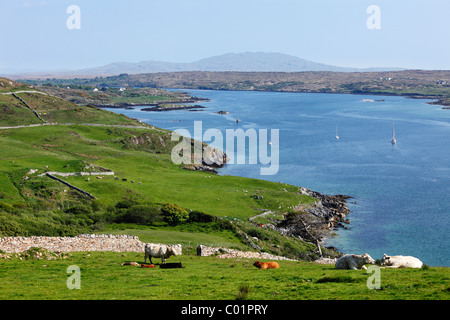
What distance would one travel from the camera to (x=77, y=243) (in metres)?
31.5

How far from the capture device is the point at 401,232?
63656mm

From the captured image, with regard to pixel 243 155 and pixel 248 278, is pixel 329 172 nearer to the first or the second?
pixel 243 155

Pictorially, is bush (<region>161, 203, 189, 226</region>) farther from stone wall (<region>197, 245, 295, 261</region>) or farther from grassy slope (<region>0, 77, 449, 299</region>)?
stone wall (<region>197, 245, 295, 261</region>)

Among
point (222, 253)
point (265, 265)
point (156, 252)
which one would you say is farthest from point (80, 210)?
point (265, 265)

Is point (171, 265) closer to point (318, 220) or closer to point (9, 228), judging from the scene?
point (9, 228)

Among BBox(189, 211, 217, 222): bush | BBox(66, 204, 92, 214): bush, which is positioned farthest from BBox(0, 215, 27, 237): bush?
BBox(189, 211, 217, 222): bush

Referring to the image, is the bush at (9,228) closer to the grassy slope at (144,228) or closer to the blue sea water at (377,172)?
the grassy slope at (144,228)

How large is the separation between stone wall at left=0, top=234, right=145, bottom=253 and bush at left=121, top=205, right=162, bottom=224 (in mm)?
9957

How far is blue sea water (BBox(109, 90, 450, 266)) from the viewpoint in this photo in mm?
60812

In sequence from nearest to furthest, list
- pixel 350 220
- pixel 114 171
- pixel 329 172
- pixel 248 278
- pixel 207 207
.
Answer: pixel 248 278 < pixel 207 207 < pixel 350 220 < pixel 114 171 < pixel 329 172

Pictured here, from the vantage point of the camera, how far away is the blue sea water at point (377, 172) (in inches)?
2394

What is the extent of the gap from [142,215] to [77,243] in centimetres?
1487
